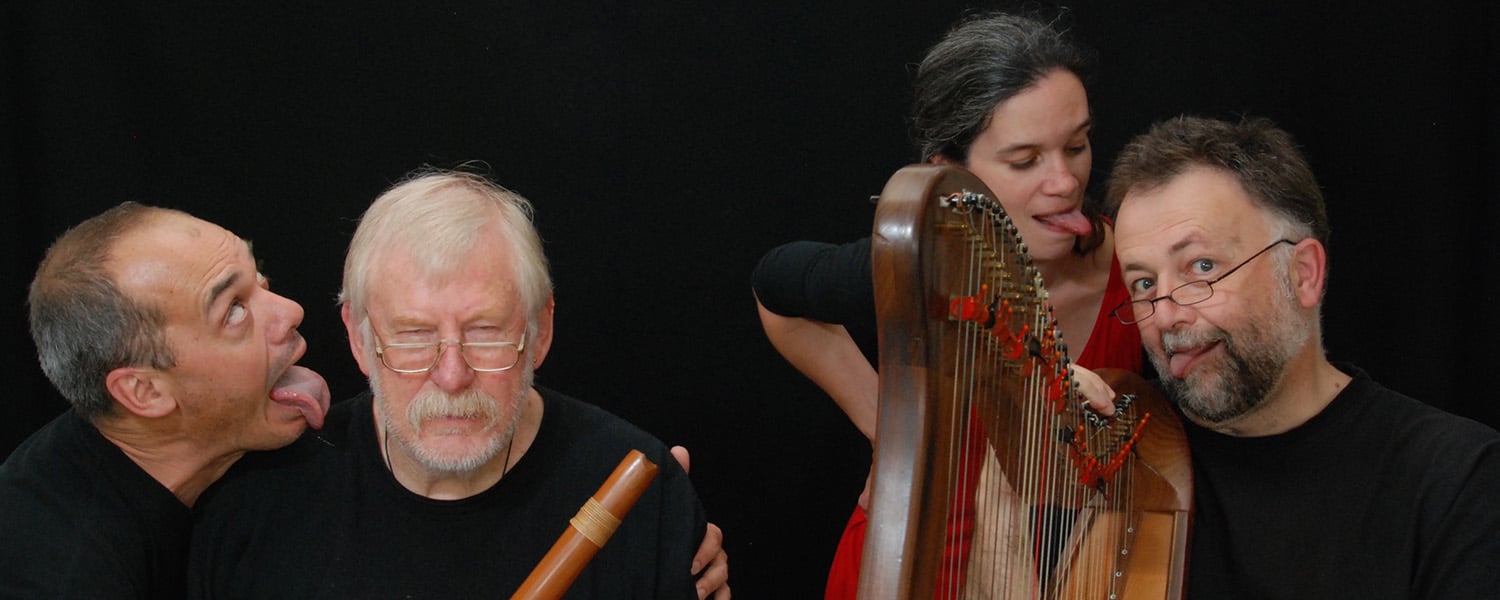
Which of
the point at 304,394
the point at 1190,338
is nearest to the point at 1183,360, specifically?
the point at 1190,338

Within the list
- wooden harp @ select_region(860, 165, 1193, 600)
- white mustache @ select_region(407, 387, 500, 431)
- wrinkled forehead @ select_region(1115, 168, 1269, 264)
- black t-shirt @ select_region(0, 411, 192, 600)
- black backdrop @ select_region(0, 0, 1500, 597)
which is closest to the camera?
wooden harp @ select_region(860, 165, 1193, 600)

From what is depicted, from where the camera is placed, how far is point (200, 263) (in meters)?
1.83

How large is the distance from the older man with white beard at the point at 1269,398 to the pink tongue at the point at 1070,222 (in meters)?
0.32

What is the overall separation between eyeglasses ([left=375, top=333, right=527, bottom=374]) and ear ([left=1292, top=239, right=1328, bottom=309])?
1.05m

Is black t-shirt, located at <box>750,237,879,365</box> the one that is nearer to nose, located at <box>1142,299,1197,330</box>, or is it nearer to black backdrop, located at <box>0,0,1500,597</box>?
nose, located at <box>1142,299,1197,330</box>

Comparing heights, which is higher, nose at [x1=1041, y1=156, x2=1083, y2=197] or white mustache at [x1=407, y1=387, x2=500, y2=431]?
nose at [x1=1041, y1=156, x2=1083, y2=197]

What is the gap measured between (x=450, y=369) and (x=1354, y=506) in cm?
119

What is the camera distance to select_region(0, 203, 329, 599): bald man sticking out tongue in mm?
1750

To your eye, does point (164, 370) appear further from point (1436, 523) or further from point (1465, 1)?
point (1465, 1)

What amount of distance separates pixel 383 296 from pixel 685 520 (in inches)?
19.9

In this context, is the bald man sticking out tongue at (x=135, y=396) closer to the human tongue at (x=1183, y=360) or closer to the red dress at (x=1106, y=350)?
the red dress at (x=1106, y=350)

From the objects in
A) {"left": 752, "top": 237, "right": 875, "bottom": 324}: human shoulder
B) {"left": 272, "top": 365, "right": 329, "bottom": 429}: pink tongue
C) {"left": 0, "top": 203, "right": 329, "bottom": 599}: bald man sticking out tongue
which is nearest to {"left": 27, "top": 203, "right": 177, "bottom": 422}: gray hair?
{"left": 0, "top": 203, "right": 329, "bottom": 599}: bald man sticking out tongue

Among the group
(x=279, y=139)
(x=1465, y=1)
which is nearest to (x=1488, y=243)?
(x=1465, y=1)

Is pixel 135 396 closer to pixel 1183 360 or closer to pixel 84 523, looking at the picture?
pixel 84 523
